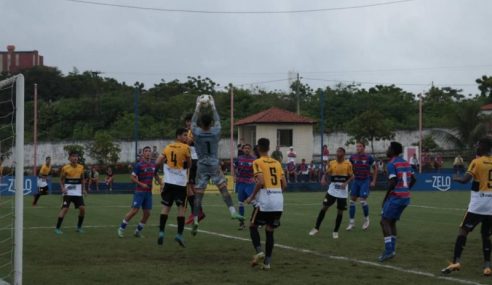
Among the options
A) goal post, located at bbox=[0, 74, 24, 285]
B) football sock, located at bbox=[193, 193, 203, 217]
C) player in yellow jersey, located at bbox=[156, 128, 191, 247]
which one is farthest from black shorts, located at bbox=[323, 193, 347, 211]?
goal post, located at bbox=[0, 74, 24, 285]

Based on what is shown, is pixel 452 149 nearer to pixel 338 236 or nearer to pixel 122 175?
pixel 122 175

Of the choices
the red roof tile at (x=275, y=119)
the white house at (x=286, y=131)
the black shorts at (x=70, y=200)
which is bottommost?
the black shorts at (x=70, y=200)

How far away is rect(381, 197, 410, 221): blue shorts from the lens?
46.6 feet

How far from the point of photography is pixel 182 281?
451 inches

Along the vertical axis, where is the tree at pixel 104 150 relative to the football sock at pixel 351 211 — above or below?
above

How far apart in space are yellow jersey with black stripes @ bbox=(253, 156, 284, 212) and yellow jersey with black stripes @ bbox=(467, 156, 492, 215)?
3.16 metres

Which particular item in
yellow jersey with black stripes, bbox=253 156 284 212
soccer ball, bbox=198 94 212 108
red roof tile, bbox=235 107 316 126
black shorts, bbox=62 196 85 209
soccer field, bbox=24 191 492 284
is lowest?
soccer field, bbox=24 191 492 284

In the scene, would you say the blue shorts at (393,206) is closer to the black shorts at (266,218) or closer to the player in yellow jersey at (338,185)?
the black shorts at (266,218)

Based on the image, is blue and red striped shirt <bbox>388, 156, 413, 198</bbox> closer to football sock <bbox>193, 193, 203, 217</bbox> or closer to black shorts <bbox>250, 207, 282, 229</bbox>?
black shorts <bbox>250, 207, 282, 229</bbox>

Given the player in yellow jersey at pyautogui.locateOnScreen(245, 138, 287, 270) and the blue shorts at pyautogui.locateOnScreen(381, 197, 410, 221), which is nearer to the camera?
the player in yellow jersey at pyautogui.locateOnScreen(245, 138, 287, 270)

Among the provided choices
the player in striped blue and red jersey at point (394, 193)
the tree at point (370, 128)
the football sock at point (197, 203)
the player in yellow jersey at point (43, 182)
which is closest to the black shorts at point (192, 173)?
the football sock at point (197, 203)

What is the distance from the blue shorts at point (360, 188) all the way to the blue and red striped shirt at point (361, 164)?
11 centimetres

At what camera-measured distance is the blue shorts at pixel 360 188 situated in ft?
69.4

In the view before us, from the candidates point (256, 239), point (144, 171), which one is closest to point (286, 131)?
point (144, 171)
